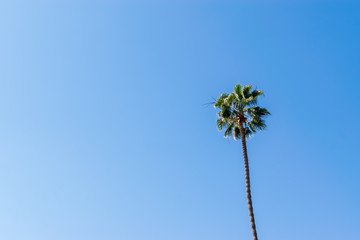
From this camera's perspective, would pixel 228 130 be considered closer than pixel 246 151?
No

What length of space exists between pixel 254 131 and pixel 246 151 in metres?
2.83

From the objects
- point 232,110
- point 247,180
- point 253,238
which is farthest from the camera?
point 232,110

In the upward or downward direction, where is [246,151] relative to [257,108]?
downward

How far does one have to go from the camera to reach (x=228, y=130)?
32.8 meters

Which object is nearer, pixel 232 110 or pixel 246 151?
pixel 246 151

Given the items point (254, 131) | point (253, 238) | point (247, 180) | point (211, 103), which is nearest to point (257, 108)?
point (254, 131)

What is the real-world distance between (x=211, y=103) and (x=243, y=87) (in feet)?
11.0

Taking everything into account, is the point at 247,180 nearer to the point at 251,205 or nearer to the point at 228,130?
the point at 251,205

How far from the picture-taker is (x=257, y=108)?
3228cm

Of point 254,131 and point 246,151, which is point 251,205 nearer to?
point 246,151

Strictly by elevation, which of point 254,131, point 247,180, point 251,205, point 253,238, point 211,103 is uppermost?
point 211,103

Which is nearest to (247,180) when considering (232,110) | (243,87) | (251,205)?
(251,205)

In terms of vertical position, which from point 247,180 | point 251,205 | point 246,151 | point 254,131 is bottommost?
point 251,205

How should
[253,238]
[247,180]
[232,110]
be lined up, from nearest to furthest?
[253,238]
[247,180]
[232,110]
